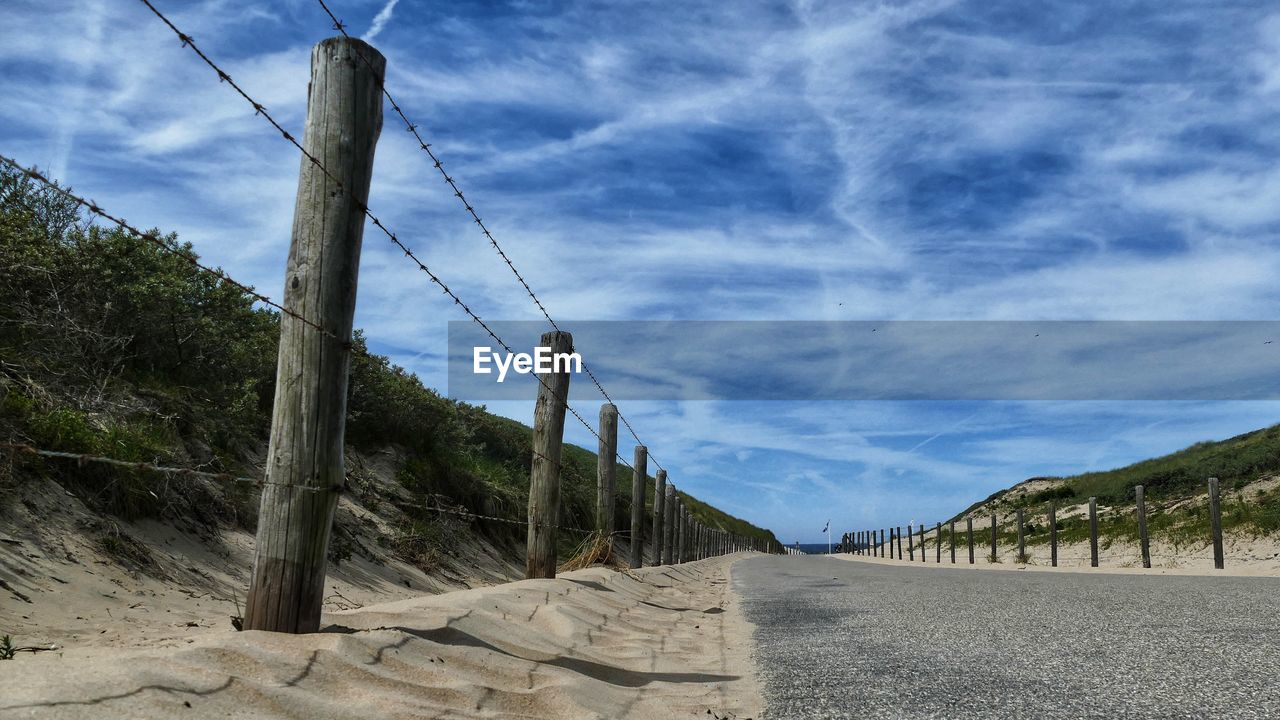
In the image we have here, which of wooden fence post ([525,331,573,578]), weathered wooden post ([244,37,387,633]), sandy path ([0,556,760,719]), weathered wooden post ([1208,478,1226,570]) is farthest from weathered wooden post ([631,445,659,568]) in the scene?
weathered wooden post ([1208,478,1226,570])

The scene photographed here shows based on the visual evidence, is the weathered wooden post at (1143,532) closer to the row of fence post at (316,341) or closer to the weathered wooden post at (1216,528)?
the weathered wooden post at (1216,528)

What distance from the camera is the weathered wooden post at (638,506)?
1077cm

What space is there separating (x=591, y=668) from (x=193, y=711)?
6.31 ft

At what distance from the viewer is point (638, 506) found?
11.4 m

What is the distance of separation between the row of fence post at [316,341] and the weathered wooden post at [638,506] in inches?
295

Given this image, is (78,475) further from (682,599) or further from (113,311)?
(682,599)

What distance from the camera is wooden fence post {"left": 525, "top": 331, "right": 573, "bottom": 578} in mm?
6988

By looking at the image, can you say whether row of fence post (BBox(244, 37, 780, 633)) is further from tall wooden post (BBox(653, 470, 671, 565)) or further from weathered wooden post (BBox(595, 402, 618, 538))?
tall wooden post (BBox(653, 470, 671, 565))

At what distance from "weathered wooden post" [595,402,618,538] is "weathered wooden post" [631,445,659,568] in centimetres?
109

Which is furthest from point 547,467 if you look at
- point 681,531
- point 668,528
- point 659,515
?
point 681,531


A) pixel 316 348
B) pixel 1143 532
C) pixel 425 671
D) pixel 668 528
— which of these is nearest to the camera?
pixel 425 671

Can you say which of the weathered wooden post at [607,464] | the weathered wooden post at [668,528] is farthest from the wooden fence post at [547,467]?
the weathered wooden post at [668,528]

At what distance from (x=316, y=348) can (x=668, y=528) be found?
1170 centimetres

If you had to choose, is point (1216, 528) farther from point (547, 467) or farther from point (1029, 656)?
point (1029, 656)
